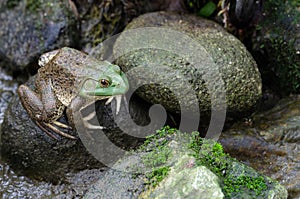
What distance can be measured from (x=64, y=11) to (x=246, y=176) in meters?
3.11

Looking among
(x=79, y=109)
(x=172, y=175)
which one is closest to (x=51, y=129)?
(x=79, y=109)

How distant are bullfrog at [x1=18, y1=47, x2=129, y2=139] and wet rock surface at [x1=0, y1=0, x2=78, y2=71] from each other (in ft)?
3.62

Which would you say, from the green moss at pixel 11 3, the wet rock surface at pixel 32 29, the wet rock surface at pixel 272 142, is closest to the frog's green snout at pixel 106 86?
the wet rock surface at pixel 272 142

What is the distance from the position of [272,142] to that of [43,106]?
7.13 feet

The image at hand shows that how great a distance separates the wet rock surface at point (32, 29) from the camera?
518 cm

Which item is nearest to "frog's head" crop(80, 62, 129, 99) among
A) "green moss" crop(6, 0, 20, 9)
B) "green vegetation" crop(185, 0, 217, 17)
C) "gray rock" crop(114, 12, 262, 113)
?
"gray rock" crop(114, 12, 262, 113)

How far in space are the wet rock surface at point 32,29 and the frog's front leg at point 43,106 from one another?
3.84 ft

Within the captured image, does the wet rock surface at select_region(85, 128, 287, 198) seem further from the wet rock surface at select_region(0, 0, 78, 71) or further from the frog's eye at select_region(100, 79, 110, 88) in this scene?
the wet rock surface at select_region(0, 0, 78, 71)

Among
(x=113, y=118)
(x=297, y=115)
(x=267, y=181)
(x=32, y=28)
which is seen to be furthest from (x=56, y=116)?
(x=297, y=115)

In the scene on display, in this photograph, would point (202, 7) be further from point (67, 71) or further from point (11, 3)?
Answer: point (11, 3)

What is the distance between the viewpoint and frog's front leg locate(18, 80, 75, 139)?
4.00 m

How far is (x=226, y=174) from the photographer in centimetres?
322

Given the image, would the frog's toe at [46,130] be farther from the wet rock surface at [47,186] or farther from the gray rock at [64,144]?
the wet rock surface at [47,186]

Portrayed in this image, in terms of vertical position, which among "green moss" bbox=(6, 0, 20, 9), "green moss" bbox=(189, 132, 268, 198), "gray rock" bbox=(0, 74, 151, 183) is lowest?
"gray rock" bbox=(0, 74, 151, 183)
